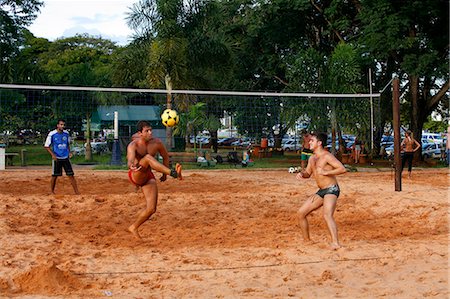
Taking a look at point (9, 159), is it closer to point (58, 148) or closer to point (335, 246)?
point (58, 148)

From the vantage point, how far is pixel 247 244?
866 centimetres


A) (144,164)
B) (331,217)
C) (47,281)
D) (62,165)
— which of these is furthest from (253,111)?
(47,281)

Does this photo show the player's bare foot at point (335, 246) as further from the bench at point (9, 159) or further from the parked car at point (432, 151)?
the parked car at point (432, 151)

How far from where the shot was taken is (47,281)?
20.8ft

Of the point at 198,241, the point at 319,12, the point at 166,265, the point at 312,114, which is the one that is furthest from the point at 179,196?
the point at 319,12

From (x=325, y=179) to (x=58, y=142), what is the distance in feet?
21.3

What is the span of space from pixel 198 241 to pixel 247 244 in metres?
0.69

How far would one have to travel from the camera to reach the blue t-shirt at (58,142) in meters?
13.0

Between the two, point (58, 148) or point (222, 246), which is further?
point (58, 148)

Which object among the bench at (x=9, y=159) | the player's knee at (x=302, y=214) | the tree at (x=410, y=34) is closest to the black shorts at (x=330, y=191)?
the player's knee at (x=302, y=214)

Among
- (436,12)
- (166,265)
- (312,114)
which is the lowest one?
(166,265)

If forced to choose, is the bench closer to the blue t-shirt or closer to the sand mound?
the blue t-shirt

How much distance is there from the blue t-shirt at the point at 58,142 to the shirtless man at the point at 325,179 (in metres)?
6.17

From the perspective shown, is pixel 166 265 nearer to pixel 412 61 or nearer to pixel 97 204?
pixel 97 204
